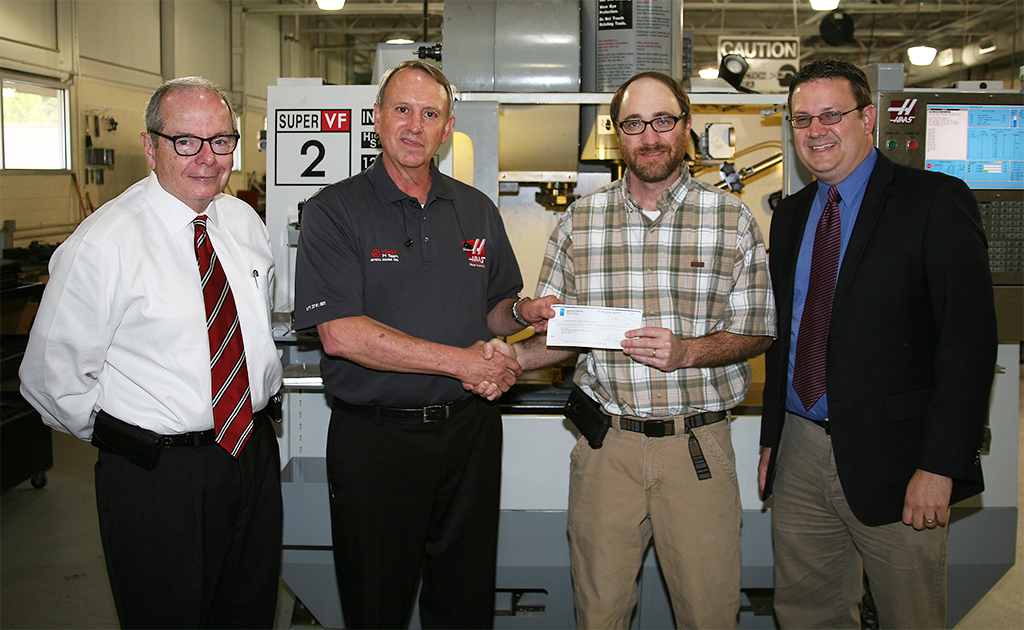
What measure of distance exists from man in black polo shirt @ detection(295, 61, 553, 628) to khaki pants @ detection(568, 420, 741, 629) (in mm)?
301

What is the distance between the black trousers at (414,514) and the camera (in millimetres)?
1758

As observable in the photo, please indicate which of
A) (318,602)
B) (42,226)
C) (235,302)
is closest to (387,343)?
A: (235,302)

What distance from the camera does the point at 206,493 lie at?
158 centimetres

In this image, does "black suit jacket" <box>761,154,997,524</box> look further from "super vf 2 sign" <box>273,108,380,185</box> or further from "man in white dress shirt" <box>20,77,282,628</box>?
"super vf 2 sign" <box>273,108,380,185</box>

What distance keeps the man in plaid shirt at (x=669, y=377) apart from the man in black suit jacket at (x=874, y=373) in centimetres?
17

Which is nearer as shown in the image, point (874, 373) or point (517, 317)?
point (874, 373)

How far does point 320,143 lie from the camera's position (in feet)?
8.39

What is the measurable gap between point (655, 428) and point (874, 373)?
0.55m

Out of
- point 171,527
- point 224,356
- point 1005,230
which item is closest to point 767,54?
point 1005,230

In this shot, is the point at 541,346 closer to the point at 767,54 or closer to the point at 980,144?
the point at 980,144

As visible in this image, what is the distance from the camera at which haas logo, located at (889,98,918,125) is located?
2.31 m

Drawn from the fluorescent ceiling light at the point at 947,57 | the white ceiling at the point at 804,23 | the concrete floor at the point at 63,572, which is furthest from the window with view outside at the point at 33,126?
the fluorescent ceiling light at the point at 947,57

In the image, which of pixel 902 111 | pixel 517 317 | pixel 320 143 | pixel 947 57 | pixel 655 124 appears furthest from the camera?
pixel 947 57

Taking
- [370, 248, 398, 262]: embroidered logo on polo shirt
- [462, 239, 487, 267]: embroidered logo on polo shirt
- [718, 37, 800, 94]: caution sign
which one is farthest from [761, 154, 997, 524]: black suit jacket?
[718, 37, 800, 94]: caution sign
